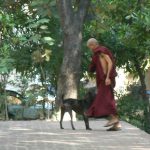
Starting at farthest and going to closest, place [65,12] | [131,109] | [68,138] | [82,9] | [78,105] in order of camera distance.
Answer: [131,109], [82,9], [65,12], [78,105], [68,138]

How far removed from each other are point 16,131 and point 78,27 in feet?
13.6

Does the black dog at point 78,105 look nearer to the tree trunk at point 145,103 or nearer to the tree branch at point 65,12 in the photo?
the tree branch at point 65,12

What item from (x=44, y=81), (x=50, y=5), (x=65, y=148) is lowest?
(x=65, y=148)

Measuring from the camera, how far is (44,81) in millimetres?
18312

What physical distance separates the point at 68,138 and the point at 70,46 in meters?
4.94

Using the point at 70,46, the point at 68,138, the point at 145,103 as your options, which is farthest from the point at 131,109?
the point at 68,138

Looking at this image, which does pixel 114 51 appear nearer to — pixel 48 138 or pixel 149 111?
pixel 149 111

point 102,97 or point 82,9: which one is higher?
point 82,9

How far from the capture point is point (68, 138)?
422 inches

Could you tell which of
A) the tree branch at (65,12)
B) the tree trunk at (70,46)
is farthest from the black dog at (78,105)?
the tree branch at (65,12)

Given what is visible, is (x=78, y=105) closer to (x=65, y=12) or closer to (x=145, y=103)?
(x=65, y=12)

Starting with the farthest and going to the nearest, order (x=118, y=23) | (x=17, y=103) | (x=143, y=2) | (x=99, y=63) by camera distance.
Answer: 1. (x=17, y=103)
2. (x=118, y=23)
3. (x=143, y=2)
4. (x=99, y=63)

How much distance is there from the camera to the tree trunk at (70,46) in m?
15.1

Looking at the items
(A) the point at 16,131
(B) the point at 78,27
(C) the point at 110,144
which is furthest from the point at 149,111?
(C) the point at 110,144
